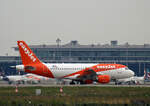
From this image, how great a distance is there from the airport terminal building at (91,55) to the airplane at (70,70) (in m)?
87.4

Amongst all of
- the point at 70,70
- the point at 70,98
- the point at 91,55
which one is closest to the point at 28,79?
the point at 70,70

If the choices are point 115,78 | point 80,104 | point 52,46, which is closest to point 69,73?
point 115,78

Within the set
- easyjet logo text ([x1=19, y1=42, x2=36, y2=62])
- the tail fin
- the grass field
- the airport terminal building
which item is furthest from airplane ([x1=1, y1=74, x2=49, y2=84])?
the airport terminal building

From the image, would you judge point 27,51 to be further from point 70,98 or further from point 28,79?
point 70,98

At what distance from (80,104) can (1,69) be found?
14289 centimetres

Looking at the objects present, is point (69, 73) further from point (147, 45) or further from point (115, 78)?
point (147, 45)

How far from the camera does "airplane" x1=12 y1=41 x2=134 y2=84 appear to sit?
71.1 m

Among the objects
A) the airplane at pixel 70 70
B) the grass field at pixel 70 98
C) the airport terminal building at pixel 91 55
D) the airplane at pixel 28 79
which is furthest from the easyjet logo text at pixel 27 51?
the airport terminal building at pixel 91 55

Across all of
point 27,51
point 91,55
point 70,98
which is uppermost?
point 27,51

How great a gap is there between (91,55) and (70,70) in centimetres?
10330

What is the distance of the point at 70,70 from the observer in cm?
7356

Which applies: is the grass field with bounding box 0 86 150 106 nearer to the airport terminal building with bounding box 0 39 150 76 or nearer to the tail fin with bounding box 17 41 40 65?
the tail fin with bounding box 17 41 40 65

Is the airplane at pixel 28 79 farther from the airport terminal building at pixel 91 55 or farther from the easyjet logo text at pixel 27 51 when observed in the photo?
the airport terminal building at pixel 91 55

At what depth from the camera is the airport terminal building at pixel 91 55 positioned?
16788cm
